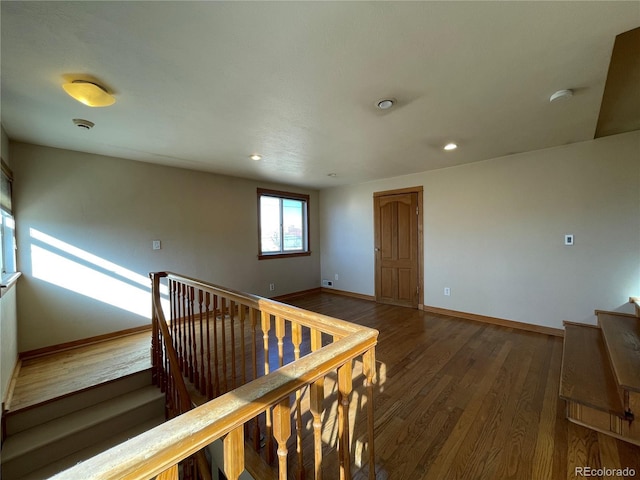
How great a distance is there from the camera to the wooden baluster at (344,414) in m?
Answer: 0.97

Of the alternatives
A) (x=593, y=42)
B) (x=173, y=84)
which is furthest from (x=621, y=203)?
(x=173, y=84)

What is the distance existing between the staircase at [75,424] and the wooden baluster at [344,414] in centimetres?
221

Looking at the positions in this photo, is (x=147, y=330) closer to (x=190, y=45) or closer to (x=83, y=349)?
(x=83, y=349)

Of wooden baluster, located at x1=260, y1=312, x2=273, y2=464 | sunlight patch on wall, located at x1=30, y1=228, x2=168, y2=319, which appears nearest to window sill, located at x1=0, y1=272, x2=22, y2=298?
sunlight patch on wall, located at x1=30, y1=228, x2=168, y2=319

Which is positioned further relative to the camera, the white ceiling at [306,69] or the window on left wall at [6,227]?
the window on left wall at [6,227]

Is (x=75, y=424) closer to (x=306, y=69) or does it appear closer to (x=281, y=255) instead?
(x=306, y=69)

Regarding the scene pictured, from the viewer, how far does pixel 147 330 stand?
11.4 ft

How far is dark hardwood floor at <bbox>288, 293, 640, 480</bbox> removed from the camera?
147 cm

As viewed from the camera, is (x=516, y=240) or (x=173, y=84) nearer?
(x=173, y=84)

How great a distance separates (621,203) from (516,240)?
998 millimetres

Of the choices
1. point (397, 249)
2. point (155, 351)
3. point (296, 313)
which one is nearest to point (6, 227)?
point (155, 351)

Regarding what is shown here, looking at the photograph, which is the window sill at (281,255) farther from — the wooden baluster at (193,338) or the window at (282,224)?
the wooden baluster at (193,338)

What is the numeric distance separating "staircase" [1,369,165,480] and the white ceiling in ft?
7.79

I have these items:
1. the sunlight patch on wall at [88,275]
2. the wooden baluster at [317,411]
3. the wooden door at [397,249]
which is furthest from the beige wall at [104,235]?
the wooden baluster at [317,411]
